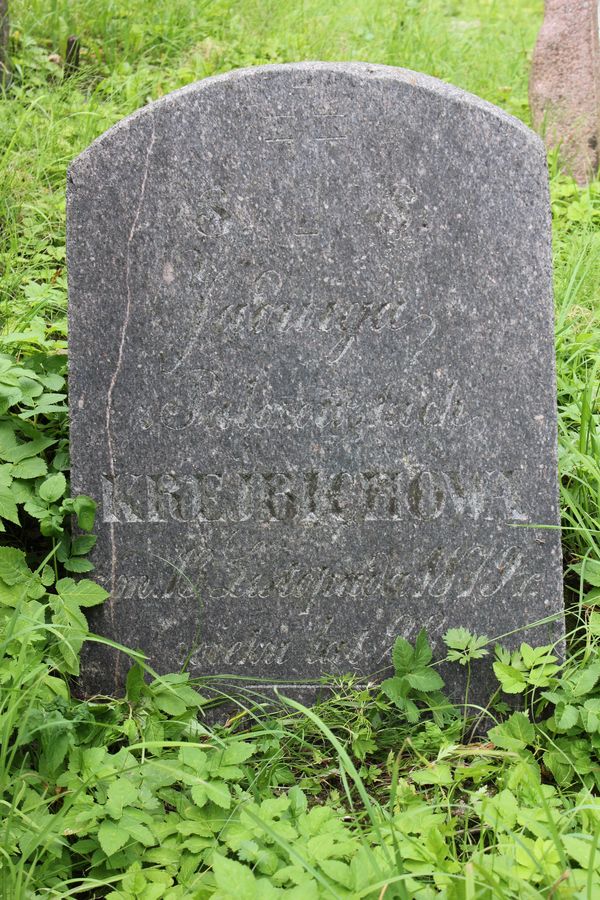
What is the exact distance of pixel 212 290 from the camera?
2.16 m

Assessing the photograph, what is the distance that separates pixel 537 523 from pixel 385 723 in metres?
0.63

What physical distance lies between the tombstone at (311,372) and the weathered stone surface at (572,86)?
2273 mm

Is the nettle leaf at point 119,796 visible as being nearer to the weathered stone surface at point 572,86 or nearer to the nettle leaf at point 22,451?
the nettle leaf at point 22,451

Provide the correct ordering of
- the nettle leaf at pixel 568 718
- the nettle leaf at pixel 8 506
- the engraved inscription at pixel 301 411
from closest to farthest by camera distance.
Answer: the nettle leaf at pixel 568 718 < the nettle leaf at pixel 8 506 < the engraved inscription at pixel 301 411

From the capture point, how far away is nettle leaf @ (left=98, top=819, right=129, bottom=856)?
164cm

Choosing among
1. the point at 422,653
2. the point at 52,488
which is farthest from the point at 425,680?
the point at 52,488

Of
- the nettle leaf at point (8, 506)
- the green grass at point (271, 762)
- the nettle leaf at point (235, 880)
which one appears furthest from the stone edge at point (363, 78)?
the nettle leaf at point (235, 880)

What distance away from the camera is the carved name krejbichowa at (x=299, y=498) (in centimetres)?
221

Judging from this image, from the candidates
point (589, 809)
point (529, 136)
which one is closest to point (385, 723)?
point (589, 809)

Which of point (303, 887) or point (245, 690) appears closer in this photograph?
point (303, 887)

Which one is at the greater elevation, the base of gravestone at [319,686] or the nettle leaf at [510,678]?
the nettle leaf at [510,678]

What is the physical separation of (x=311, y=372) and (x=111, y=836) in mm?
1139

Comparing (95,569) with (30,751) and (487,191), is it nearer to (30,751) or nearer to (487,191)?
(30,751)

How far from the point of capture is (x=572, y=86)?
4176mm
